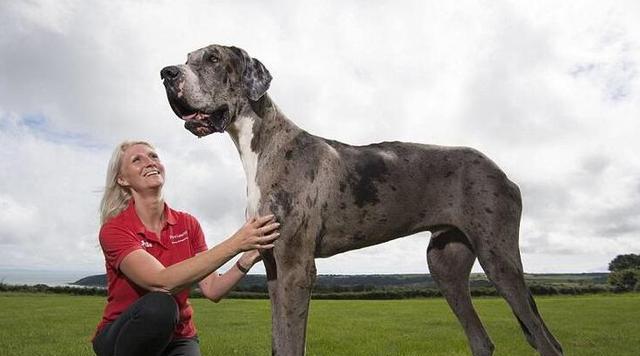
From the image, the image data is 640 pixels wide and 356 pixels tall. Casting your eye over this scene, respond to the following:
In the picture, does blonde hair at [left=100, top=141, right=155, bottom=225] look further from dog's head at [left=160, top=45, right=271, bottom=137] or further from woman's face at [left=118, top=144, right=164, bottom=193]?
dog's head at [left=160, top=45, right=271, bottom=137]

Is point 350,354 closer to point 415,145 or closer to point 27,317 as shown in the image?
point 415,145

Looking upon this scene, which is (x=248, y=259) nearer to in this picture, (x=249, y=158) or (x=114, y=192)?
(x=249, y=158)

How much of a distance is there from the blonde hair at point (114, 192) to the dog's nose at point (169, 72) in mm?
1758

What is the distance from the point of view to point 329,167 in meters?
4.72

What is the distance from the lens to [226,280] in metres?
5.83

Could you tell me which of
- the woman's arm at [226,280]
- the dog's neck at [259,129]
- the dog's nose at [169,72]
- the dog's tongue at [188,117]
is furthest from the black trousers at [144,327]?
the dog's nose at [169,72]

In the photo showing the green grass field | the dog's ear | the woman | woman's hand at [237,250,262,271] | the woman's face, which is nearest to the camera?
the dog's ear

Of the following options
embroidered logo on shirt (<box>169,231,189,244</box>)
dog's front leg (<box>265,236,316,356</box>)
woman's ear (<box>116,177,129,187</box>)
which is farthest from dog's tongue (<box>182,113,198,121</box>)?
embroidered logo on shirt (<box>169,231,189,244</box>)

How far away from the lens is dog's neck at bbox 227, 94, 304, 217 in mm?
4621

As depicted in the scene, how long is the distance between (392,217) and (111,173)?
295 centimetres

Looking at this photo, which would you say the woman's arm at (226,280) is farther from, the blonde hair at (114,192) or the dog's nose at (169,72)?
the dog's nose at (169,72)

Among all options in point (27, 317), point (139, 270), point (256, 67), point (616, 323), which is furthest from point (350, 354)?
point (27, 317)

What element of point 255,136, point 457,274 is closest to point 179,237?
point 255,136

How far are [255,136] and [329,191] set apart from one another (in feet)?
2.48
